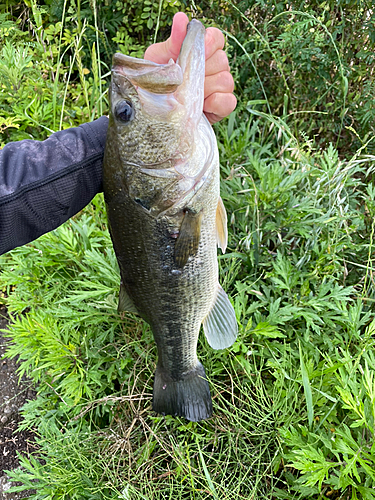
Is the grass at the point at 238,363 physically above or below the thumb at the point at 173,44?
below

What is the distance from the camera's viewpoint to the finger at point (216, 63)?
4.66ft

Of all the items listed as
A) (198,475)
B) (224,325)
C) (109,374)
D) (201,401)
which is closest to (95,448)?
(109,374)

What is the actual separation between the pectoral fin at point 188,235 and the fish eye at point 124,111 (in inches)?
16.1

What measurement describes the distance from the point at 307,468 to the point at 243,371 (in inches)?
24.6

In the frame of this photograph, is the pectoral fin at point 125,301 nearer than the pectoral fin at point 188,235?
No

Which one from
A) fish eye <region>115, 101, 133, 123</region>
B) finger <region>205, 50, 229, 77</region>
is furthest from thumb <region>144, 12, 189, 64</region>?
fish eye <region>115, 101, 133, 123</region>

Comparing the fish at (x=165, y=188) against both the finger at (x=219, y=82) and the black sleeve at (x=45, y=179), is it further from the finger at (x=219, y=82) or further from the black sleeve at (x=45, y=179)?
the black sleeve at (x=45, y=179)

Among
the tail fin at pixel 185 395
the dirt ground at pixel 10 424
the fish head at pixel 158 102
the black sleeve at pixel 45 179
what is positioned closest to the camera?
the fish head at pixel 158 102

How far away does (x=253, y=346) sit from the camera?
208cm

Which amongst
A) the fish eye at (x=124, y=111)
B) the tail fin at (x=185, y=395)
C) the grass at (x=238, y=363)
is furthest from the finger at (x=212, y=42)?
the tail fin at (x=185, y=395)

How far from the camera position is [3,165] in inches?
62.3

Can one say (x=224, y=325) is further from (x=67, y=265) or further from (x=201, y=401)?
(x=67, y=265)

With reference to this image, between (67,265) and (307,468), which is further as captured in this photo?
(67,265)

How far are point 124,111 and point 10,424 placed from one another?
2515mm
